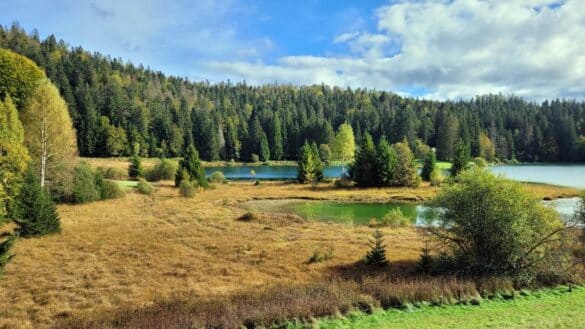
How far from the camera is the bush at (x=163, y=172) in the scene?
216ft

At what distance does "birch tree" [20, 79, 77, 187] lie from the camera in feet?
110

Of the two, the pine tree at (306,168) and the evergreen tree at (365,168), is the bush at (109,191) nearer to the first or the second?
the pine tree at (306,168)

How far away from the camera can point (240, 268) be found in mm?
19188

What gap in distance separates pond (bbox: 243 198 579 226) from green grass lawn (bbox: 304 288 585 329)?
876 inches

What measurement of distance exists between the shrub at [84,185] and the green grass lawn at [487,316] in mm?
34341

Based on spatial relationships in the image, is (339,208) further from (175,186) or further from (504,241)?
(504,241)

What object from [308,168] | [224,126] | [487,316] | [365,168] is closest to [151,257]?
[487,316]

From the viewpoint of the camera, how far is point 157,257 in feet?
68.4

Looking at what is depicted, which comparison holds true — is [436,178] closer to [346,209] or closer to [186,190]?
[346,209]

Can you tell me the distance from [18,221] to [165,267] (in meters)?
11.8

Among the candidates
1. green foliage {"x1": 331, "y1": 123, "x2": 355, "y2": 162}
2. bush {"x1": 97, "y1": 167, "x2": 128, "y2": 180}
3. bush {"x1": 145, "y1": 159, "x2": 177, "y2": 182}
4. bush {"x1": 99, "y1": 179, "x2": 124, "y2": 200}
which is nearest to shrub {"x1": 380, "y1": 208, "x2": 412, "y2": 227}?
bush {"x1": 99, "y1": 179, "x2": 124, "y2": 200}

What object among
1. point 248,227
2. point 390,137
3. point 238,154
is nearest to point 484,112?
point 390,137

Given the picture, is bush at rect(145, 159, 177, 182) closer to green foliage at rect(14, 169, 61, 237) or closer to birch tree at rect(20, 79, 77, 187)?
birch tree at rect(20, 79, 77, 187)

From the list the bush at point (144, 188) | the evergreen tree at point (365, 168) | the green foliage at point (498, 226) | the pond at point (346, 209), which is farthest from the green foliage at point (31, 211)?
the evergreen tree at point (365, 168)
